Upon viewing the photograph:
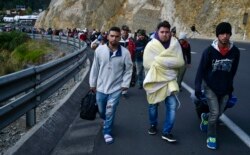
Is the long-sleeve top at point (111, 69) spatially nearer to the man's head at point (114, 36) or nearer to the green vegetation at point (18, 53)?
the man's head at point (114, 36)

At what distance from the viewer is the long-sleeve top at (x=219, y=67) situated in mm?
→ 6227

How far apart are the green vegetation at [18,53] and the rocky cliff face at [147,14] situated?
20239mm

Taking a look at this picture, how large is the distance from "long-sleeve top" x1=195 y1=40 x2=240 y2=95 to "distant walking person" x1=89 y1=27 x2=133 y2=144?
1205 millimetres

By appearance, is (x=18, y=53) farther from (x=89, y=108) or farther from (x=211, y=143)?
(x=211, y=143)

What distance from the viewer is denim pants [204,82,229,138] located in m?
6.28

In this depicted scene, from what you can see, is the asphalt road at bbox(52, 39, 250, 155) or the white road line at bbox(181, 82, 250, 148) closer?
the asphalt road at bbox(52, 39, 250, 155)

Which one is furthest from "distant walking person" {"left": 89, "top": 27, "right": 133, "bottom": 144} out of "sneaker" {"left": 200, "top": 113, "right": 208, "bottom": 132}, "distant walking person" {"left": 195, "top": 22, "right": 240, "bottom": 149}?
"sneaker" {"left": 200, "top": 113, "right": 208, "bottom": 132}

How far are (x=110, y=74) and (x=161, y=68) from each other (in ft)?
2.57

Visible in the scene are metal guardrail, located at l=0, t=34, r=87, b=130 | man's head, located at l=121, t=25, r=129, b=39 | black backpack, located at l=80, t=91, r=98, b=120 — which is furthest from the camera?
man's head, located at l=121, t=25, r=129, b=39

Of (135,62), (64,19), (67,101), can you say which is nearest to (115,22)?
(64,19)

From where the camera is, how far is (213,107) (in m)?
6.32

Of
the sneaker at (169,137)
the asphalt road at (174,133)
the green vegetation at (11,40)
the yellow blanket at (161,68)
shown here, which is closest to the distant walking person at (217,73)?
the asphalt road at (174,133)

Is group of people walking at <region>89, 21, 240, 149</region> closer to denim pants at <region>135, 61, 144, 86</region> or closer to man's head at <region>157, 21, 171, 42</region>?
man's head at <region>157, 21, 171, 42</region>

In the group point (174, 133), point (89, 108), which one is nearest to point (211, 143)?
point (174, 133)
